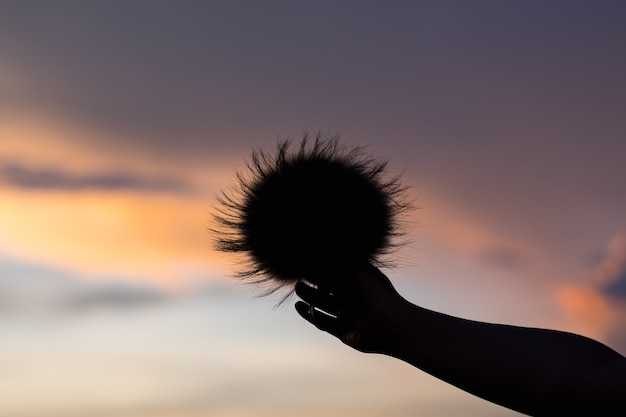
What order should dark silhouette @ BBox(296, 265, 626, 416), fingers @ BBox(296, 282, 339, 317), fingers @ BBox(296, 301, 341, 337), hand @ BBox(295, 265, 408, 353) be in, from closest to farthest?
dark silhouette @ BBox(296, 265, 626, 416) → hand @ BBox(295, 265, 408, 353) → fingers @ BBox(296, 282, 339, 317) → fingers @ BBox(296, 301, 341, 337)

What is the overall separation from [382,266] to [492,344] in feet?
7.45

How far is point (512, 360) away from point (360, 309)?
125 cm

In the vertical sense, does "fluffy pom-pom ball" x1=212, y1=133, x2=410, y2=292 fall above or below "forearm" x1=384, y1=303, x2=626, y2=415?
above

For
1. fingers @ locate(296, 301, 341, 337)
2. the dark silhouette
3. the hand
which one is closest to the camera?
the dark silhouette

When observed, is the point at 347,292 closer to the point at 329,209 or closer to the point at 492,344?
the point at 329,209

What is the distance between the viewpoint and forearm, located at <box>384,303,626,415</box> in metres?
2.65

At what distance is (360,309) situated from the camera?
3996 mm

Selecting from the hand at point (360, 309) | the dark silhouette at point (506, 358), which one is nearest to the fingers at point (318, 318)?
the hand at point (360, 309)

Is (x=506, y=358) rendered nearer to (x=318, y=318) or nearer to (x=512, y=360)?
(x=512, y=360)

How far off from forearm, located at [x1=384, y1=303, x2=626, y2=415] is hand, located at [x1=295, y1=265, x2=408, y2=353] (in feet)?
0.75

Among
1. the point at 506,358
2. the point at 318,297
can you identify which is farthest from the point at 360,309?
the point at 506,358

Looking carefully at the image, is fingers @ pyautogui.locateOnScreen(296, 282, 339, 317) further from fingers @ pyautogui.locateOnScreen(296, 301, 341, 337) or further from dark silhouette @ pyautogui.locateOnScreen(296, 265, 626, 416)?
dark silhouette @ pyautogui.locateOnScreen(296, 265, 626, 416)

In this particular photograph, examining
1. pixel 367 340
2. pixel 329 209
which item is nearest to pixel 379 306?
pixel 367 340

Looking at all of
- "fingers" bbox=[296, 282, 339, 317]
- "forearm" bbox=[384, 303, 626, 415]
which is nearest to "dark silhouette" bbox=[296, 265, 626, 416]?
"forearm" bbox=[384, 303, 626, 415]
